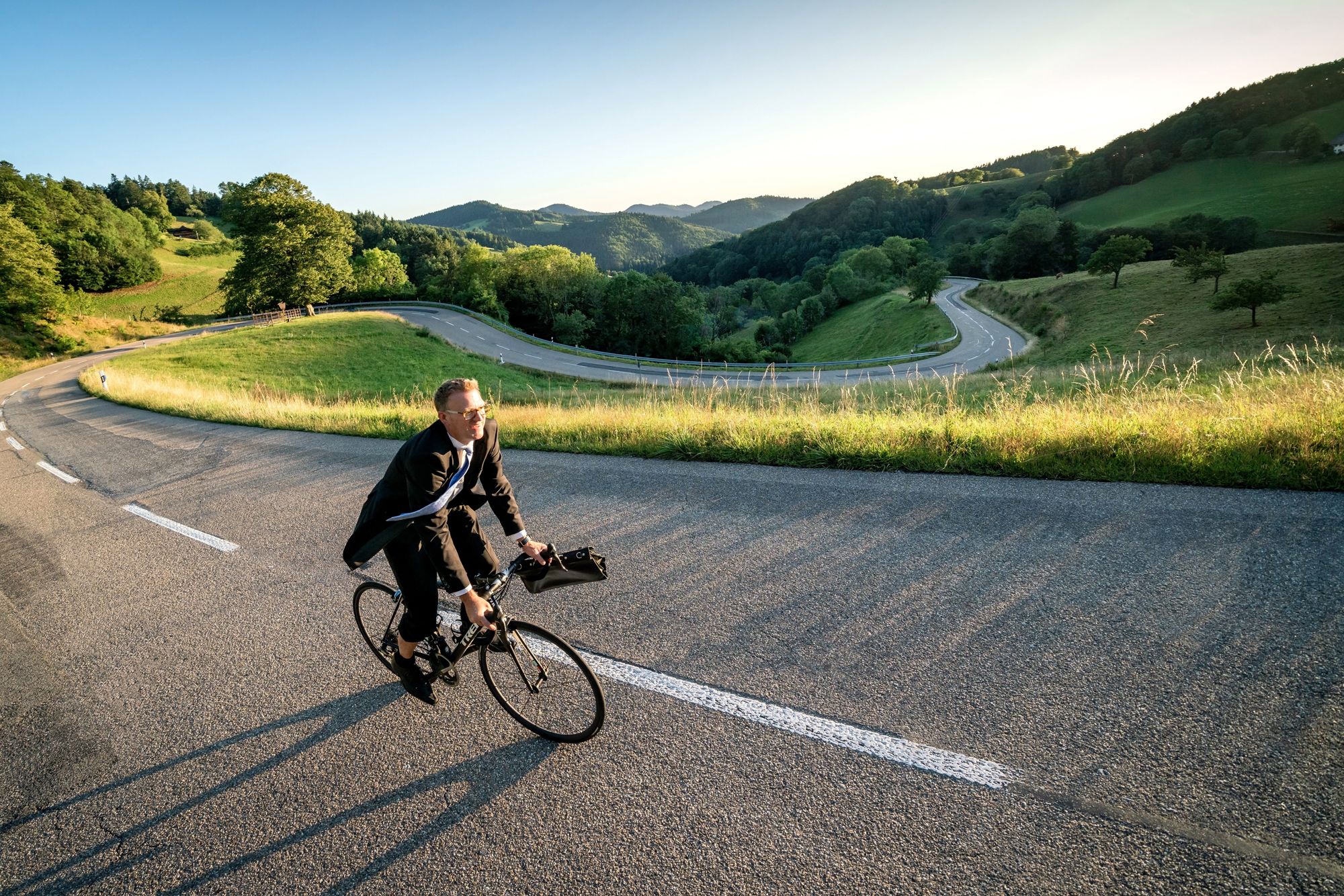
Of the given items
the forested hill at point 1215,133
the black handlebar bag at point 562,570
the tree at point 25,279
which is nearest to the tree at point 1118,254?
the black handlebar bag at point 562,570

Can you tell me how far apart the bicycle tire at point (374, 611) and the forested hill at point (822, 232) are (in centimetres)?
14475

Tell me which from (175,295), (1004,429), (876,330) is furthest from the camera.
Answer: (876,330)

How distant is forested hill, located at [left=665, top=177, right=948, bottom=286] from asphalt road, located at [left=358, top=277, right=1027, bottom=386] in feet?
307

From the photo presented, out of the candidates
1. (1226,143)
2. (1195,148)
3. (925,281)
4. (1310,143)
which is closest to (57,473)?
(925,281)

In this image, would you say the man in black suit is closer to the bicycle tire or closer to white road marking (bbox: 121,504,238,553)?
the bicycle tire

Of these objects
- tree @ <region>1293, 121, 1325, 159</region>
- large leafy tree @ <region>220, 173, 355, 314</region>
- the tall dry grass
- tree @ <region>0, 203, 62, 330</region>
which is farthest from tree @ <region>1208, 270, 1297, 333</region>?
Answer: tree @ <region>1293, 121, 1325, 159</region>

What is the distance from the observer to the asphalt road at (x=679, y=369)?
39.2 metres

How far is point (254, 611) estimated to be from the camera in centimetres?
470

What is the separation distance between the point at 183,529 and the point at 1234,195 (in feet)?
417

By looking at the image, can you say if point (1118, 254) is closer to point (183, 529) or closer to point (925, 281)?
point (925, 281)

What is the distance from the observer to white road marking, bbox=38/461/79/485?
9.63m

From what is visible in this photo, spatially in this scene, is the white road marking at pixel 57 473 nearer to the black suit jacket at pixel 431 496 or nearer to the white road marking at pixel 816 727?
the black suit jacket at pixel 431 496

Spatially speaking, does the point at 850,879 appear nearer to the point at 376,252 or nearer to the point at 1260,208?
the point at 376,252

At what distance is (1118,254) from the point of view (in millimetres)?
43625
